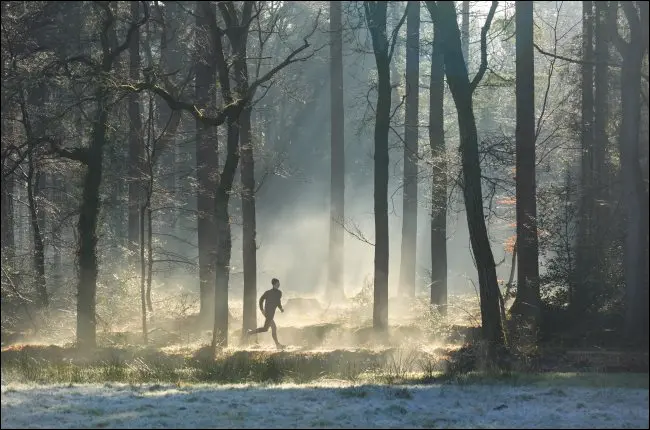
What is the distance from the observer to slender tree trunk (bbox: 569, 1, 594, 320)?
59.0ft

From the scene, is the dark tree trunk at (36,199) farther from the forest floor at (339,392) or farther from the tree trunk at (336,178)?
the tree trunk at (336,178)

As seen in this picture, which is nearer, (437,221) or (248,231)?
(248,231)

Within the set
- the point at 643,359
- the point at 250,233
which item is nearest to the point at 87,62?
the point at 250,233

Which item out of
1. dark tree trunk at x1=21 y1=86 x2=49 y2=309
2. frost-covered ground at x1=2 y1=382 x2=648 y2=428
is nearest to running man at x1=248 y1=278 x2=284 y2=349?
dark tree trunk at x1=21 y1=86 x2=49 y2=309

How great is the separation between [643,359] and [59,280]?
24.4m

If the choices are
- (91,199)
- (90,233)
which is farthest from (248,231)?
(91,199)

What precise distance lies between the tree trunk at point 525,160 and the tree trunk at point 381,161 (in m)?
3.88

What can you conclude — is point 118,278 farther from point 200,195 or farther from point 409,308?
point 409,308

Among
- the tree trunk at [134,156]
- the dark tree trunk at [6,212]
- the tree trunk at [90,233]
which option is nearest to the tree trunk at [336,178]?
the tree trunk at [134,156]

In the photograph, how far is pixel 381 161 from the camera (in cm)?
2295

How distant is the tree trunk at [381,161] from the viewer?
2188 centimetres

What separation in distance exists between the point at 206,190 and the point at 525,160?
10659mm

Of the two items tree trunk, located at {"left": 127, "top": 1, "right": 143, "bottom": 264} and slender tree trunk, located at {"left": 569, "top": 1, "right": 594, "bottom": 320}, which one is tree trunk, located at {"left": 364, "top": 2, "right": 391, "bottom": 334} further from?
tree trunk, located at {"left": 127, "top": 1, "right": 143, "bottom": 264}

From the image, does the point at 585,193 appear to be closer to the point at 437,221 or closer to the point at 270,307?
the point at 437,221
